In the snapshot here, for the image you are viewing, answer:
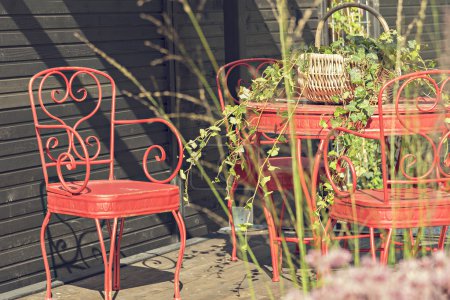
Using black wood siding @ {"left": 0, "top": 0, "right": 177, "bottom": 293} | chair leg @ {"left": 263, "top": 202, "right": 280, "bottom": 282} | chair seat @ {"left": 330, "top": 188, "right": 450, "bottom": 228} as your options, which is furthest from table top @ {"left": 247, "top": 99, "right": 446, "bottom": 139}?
black wood siding @ {"left": 0, "top": 0, "right": 177, "bottom": 293}

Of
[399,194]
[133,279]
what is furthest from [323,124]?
[133,279]

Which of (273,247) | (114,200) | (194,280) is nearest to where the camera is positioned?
(114,200)

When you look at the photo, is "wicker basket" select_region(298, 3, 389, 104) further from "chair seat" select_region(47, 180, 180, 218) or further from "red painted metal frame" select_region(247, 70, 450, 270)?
"chair seat" select_region(47, 180, 180, 218)

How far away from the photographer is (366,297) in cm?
149

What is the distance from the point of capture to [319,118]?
4.39 metres

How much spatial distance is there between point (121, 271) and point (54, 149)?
711 millimetres

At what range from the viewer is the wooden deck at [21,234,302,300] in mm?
4660

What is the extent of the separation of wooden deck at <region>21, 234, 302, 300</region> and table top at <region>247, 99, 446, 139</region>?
668mm

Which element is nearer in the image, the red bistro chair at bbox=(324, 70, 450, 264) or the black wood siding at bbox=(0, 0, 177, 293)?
the red bistro chair at bbox=(324, 70, 450, 264)

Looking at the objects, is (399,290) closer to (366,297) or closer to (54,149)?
(366,297)

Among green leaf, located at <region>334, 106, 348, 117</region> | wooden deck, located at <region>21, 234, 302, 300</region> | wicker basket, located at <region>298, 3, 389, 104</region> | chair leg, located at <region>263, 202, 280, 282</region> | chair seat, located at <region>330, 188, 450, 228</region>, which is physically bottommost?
wooden deck, located at <region>21, 234, 302, 300</region>

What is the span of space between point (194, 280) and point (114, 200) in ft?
Answer: 3.12

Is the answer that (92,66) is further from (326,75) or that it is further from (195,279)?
(326,75)

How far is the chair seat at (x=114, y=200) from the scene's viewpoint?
414 centimetres
